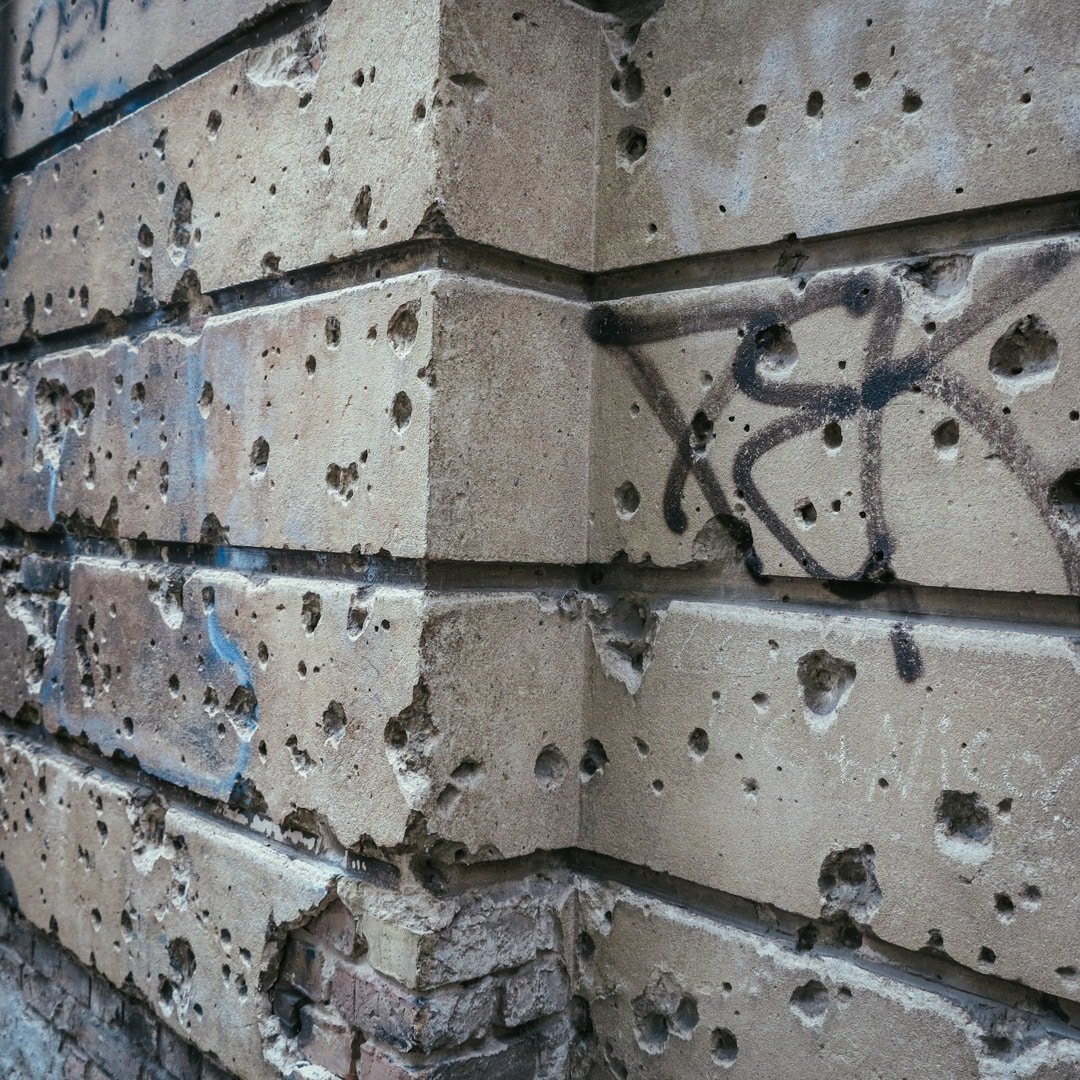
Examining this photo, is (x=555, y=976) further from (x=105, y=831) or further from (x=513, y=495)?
(x=105, y=831)

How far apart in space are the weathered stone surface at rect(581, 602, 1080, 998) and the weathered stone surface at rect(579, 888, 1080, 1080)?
3.3 inches

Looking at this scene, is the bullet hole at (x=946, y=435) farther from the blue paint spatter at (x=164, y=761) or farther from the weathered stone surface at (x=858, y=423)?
the blue paint spatter at (x=164, y=761)

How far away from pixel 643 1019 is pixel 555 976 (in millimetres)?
197

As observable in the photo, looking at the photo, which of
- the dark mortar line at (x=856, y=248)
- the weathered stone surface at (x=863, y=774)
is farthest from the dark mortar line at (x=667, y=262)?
the weathered stone surface at (x=863, y=774)

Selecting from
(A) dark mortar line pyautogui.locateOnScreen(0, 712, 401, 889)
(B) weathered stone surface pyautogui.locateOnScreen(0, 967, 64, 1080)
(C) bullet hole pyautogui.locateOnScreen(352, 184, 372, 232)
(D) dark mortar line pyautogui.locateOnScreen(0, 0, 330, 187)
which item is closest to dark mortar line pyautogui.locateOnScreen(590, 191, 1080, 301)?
(C) bullet hole pyautogui.locateOnScreen(352, 184, 372, 232)

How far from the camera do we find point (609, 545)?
2125 mm

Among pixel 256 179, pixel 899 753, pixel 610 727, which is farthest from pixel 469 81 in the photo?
pixel 899 753

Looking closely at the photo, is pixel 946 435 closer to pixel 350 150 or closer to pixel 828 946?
pixel 828 946

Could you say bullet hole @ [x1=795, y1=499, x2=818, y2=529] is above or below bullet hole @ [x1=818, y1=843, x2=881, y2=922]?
above

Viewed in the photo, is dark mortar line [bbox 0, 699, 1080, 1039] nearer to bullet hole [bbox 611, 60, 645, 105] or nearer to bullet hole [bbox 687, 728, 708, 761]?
bullet hole [bbox 687, 728, 708, 761]

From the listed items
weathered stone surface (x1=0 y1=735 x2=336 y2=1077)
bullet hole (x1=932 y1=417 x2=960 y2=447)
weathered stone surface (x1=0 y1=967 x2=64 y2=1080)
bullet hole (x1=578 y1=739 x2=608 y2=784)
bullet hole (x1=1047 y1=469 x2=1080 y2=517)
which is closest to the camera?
bullet hole (x1=1047 y1=469 x2=1080 y2=517)

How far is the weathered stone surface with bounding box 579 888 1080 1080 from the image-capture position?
1604 mm

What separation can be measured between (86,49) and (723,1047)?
9.63 feet

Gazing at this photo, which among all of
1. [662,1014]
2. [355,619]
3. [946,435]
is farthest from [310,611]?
[946,435]
